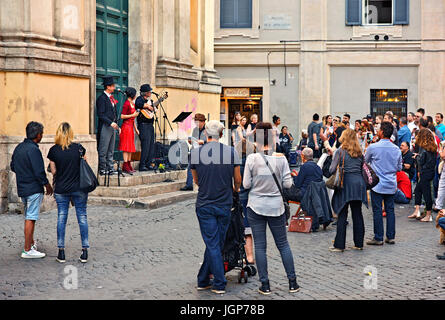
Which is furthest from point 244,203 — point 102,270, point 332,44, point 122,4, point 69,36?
point 332,44

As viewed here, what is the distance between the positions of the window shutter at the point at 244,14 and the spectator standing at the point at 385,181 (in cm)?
1771

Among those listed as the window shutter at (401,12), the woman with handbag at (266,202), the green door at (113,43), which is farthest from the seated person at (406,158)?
the window shutter at (401,12)

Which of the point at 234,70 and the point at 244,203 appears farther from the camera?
the point at 234,70

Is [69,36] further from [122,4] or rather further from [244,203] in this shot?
[244,203]

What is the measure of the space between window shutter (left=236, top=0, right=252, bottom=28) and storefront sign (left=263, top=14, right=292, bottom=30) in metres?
0.61

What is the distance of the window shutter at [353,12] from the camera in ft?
90.9

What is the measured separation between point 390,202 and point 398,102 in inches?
691

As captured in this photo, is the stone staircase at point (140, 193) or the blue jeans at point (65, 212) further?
the stone staircase at point (140, 193)

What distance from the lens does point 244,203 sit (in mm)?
9484

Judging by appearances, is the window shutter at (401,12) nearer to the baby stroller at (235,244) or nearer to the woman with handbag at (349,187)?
the woman with handbag at (349,187)

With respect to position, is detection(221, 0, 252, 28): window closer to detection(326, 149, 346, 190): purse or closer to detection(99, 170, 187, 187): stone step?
detection(99, 170, 187, 187): stone step

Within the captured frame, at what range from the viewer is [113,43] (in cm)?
1659
